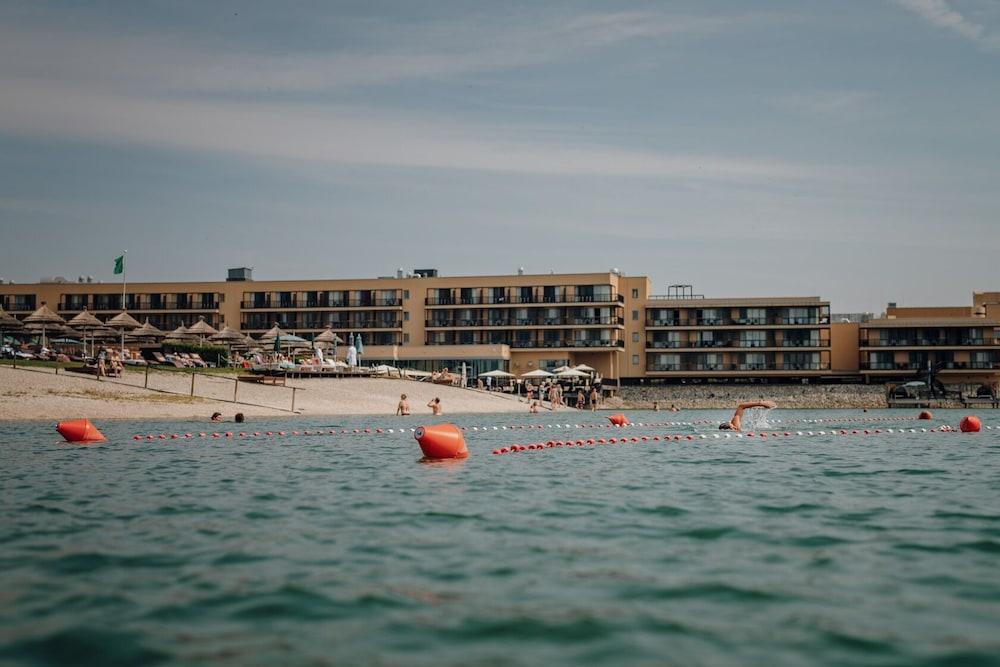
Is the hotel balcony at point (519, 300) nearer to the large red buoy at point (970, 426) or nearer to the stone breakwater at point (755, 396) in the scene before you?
the stone breakwater at point (755, 396)

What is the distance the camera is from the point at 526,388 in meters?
82.9

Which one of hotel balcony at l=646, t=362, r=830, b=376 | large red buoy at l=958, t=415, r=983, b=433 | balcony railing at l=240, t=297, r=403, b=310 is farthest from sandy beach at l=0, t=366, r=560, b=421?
balcony railing at l=240, t=297, r=403, b=310

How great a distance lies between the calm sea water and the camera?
674 centimetres

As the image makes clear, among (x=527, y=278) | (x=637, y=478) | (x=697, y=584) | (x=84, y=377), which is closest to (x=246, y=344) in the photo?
(x=84, y=377)

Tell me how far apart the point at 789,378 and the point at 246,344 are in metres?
52.6

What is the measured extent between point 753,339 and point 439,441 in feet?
261

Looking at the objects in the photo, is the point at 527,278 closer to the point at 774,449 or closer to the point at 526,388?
the point at 526,388

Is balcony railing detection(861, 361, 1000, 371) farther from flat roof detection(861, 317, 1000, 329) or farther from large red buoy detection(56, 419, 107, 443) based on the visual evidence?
large red buoy detection(56, 419, 107, 443)

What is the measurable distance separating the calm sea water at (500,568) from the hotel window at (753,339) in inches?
3109

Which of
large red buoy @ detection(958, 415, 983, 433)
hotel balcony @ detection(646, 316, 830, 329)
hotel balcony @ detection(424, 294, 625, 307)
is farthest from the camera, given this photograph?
hotel balcony @ detection(424, 294, 625, 307)

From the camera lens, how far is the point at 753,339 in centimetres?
9612

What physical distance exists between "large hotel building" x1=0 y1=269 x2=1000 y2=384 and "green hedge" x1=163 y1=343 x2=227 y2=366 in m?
25.8

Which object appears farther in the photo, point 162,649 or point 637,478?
point 637,478

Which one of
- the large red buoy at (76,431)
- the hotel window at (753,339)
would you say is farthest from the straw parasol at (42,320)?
the hotel window at (753,339)
